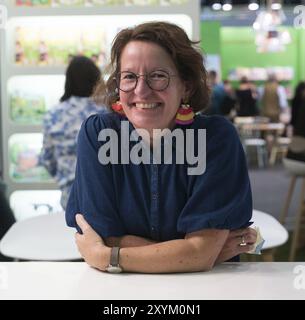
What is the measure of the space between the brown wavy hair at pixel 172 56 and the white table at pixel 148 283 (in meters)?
0.50

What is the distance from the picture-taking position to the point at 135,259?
56.8 inches

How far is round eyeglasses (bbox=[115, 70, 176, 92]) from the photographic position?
5.01ft

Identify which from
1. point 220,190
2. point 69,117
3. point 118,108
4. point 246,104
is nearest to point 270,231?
point 220,190

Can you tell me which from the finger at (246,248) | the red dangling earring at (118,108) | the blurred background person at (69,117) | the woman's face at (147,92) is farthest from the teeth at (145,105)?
the blurred background person at (69,117)

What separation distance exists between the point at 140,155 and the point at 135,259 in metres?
0.30

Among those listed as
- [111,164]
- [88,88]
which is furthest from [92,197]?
[88,88]

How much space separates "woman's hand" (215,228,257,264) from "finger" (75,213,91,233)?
37 centimetres

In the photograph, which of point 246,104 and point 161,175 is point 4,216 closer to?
point 161,175

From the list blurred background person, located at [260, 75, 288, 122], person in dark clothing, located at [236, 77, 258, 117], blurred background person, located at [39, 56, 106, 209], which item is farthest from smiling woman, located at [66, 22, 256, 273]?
blurred background person, located at [260, 75, 288, 122]

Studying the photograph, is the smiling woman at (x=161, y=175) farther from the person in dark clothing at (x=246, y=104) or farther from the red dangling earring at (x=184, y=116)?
the person in dark clothing at (x=246, y=104)

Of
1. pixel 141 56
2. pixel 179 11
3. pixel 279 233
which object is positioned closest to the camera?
pixel 141 56

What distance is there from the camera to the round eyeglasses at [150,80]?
5.01 ft

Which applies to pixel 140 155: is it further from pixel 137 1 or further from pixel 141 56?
pixel 137 1

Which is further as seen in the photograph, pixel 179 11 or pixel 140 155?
pixel 179 11
